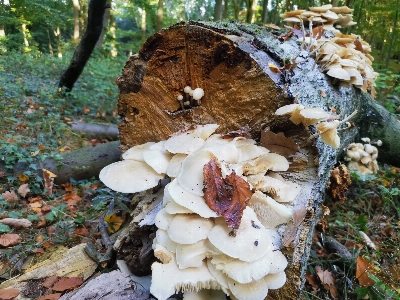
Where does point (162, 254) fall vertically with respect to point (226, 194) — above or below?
below

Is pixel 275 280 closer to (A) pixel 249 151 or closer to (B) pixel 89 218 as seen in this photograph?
(A) pixel 249 151

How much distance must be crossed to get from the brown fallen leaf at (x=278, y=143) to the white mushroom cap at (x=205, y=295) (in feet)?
3.17

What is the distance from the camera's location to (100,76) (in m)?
11.1

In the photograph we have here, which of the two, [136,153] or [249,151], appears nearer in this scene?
[249,151]

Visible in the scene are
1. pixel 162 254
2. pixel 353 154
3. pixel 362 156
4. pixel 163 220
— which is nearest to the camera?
pixel 162 254

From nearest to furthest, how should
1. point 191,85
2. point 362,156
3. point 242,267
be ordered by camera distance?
point 242,267, point 191,85, point 362,156

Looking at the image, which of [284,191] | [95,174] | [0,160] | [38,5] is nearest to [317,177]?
[284,191]

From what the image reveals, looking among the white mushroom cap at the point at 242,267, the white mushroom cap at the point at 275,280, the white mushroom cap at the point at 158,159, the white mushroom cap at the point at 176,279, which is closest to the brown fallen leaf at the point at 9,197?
the white mushroom cap at the point at 158,159

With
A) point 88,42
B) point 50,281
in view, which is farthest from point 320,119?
point 88,42

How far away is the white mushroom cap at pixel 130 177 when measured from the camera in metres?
2.03

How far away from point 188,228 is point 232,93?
3.89 feet

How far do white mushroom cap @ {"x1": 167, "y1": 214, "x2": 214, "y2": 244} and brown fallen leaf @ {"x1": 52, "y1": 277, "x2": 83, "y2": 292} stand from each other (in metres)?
1.14

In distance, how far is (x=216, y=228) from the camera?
1590 millimetres

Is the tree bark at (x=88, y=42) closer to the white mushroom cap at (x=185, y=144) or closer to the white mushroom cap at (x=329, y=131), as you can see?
the white mushroom cap at (x=185, y=144)
